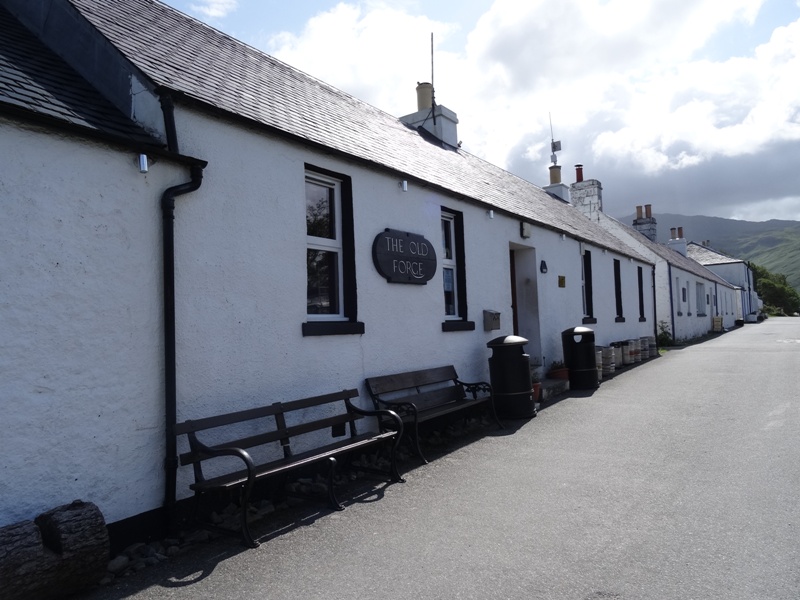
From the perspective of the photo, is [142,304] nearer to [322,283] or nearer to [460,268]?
[322,283]

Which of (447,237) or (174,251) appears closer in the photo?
(174,251)

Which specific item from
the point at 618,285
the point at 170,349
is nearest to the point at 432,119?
the point at 618,285

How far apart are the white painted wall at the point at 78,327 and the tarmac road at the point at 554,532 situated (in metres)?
0.81

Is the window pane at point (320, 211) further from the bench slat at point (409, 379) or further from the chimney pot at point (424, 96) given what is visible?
the chimney pot at point (424, 96)

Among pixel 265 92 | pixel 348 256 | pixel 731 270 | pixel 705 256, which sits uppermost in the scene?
pixel 705 256

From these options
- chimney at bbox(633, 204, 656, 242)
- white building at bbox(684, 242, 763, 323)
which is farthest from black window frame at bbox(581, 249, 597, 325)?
white building at bbox(684, 242, 763, 323)

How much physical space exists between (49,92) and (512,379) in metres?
6.91

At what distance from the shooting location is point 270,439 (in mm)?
5027

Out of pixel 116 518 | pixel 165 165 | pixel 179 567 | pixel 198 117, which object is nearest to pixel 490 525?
pixel 179 567

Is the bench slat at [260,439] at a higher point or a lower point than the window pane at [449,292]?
lower

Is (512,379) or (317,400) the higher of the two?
(317,400)

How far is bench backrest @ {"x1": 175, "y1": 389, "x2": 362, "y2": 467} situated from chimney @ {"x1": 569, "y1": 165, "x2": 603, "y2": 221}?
21.5 meters

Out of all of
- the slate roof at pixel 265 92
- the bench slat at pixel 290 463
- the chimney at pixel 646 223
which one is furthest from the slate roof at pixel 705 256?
the bench slat at pixel 290 463

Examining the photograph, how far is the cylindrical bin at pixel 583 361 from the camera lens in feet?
38.2
